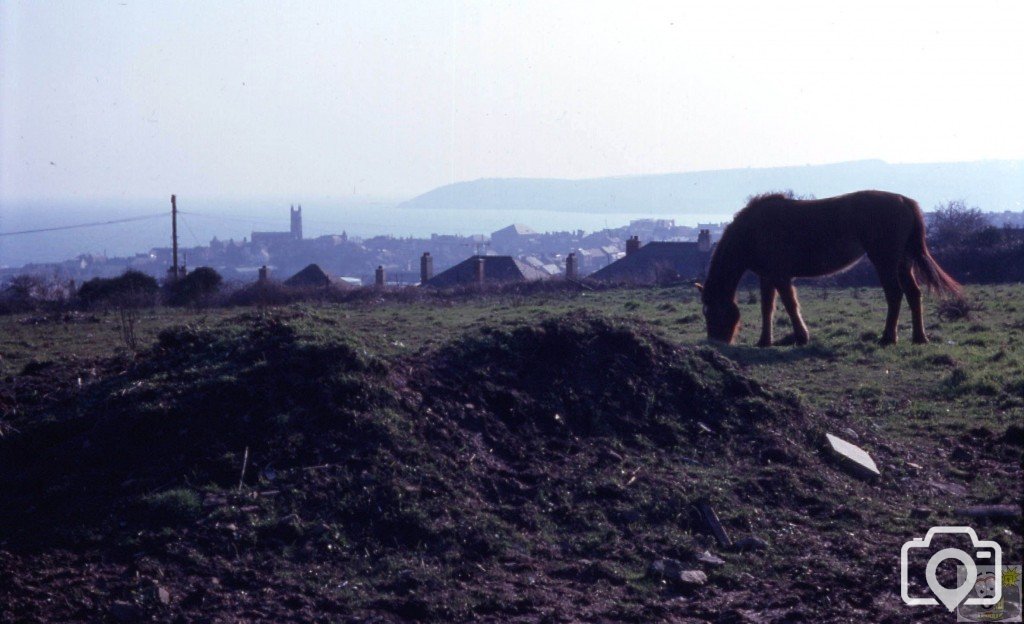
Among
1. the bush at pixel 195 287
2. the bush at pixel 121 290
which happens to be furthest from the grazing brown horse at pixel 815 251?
the bush at pixel 195 287

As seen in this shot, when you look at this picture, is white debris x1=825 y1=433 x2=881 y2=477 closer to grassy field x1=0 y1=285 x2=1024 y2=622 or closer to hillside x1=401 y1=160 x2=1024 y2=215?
grassy field x1=0 y1=285 x2=1024 y2=622

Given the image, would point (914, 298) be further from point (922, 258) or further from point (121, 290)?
point (121, 290)

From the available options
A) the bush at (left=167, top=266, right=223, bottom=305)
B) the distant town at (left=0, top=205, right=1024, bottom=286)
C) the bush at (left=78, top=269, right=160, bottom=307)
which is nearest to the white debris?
the bush at (left=78, top=269, right=160, bottom=307)

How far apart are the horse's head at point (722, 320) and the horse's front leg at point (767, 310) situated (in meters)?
0.42

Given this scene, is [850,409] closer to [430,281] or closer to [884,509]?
[884,509]

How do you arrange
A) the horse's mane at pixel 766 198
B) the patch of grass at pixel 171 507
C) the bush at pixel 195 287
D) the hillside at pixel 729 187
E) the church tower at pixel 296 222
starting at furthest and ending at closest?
the church tower at pixel 296 222, the hillside at pixel 729 187, the bush at pixel 195 287, the horse's mane at pixel 766 198, the patch of grass at pixel 171 507

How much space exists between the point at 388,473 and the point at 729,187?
80578 millimetres

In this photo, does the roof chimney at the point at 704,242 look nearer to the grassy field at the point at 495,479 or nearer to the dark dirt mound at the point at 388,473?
the grassy field at the point at 495,479

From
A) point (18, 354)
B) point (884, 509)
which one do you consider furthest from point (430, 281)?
point (884, 509)

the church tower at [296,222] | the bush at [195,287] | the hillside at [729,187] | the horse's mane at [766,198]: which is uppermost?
the hillside at [729,187]

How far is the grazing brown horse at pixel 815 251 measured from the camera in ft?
44.0

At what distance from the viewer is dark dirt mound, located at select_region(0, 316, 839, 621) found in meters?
4.80

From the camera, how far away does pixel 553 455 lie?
680 cm

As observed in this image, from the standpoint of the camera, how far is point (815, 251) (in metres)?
13.8
